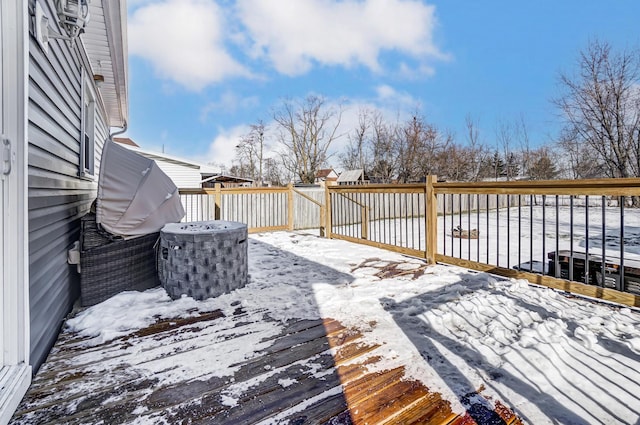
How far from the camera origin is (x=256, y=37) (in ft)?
46.1

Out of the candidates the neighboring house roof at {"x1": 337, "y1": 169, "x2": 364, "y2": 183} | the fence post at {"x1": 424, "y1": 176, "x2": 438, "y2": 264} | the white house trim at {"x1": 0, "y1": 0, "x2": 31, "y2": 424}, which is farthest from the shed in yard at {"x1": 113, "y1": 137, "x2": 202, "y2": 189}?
the white house trim at {"x1": 0, "y1": 0, "x2": 31, "y2": 424}

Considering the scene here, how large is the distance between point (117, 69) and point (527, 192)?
548 centimetres

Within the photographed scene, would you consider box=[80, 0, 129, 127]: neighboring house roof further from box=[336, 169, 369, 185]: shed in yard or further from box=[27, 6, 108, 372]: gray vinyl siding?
box=[336, 169, 369, 185]: shed in yard

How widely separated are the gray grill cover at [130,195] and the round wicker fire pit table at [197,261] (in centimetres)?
25

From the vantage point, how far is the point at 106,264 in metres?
2.82

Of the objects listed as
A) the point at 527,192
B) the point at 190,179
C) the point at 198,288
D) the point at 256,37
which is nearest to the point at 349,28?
the point at 256,37

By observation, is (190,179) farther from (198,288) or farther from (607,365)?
(607,365)

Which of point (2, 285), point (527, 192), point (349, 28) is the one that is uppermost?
point (349, 28)

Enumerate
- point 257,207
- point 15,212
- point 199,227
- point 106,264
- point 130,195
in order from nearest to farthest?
1. point 15,212
2. point 106,264
3. point 130,195
4. point 199,227
5. point 257,207

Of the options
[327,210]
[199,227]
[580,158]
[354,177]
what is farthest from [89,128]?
[580,158]

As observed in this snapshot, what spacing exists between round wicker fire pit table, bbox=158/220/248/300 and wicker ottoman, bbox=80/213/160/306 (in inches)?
9.4

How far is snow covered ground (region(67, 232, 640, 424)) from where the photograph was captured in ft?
5.10

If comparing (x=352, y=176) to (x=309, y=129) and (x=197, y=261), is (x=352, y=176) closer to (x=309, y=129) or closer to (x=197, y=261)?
(x=309, y=129)

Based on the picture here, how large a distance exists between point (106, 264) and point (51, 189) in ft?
2.81
